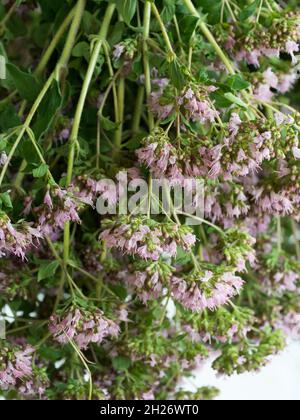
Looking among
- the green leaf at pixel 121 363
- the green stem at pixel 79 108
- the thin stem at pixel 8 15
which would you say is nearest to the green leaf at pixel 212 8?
the green stem at pixel 79 108

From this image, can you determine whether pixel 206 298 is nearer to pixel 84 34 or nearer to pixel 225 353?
pixel 225 353

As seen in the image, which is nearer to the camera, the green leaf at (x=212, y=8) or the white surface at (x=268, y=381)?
the green leaf at (x=212, y=8)

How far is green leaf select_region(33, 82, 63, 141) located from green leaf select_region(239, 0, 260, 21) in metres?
0.23

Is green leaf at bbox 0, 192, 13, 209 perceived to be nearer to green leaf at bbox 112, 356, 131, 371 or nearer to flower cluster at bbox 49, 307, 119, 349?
flower cluster at bbox 49, 307, 119, 349

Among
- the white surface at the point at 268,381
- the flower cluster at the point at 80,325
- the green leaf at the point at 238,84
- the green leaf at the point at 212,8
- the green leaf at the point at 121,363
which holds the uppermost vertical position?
the green leaf at the point at 212,8

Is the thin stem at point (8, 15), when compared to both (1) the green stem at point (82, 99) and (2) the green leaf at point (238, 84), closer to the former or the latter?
(1) the green stem at point (82, 99)

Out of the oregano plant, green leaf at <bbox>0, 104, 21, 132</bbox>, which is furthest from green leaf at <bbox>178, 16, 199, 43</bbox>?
green leaf at <bbox>0, 104, 21, 132</bbox>

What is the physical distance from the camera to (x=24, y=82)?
0.81 meters

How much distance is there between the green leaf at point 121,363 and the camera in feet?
2.88

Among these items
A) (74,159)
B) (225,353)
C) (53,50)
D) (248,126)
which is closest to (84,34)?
(53,50)

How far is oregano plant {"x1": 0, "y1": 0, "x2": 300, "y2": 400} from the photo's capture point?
0.72m

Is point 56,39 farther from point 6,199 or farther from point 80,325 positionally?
point 80,325

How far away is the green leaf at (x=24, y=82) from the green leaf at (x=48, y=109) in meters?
0.03

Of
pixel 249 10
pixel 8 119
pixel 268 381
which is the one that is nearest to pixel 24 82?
pixel 8 119
